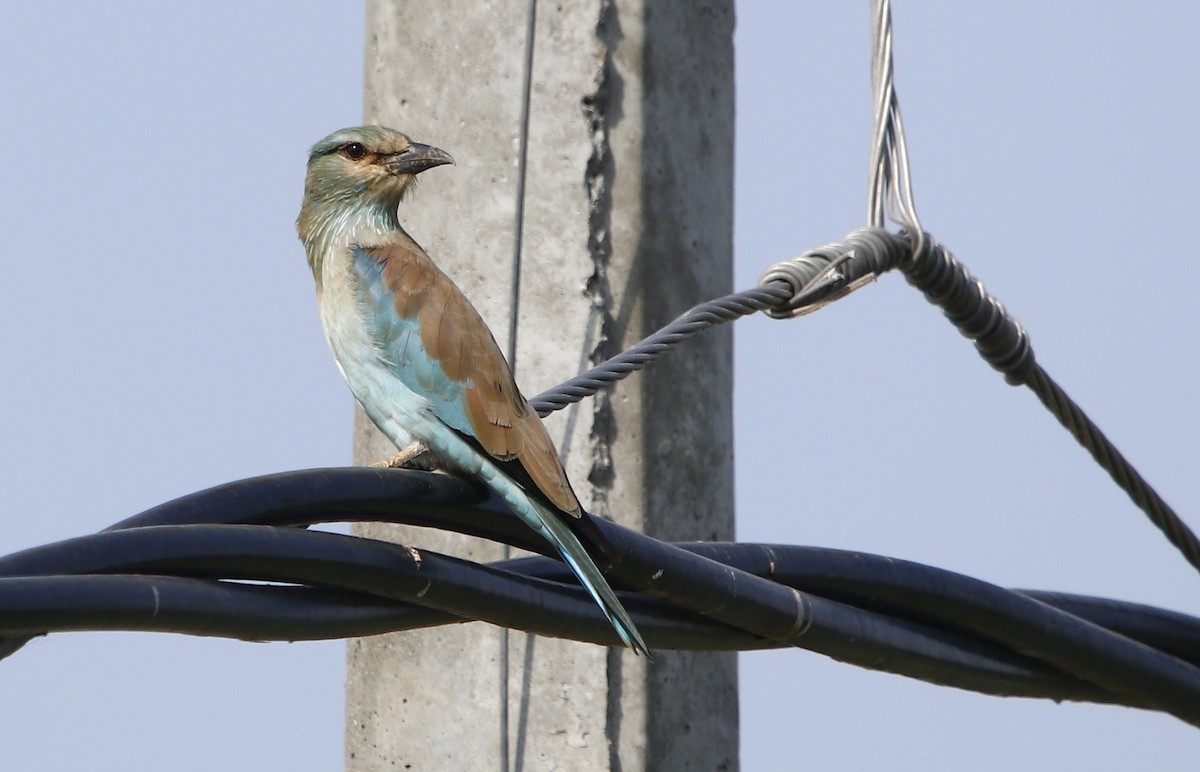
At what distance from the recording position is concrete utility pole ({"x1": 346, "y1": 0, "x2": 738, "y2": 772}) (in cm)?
416

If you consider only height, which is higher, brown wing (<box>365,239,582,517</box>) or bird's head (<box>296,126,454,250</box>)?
bird's head (<box>296,126,454,250</box>)

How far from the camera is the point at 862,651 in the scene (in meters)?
3.43

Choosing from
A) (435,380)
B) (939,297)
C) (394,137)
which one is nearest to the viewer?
(435,380)

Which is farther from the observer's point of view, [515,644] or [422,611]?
[515,644]

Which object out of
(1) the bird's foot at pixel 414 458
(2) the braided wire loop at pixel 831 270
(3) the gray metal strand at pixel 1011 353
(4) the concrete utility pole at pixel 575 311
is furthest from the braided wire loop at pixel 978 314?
(1) the bird's foot at pixel 414 458

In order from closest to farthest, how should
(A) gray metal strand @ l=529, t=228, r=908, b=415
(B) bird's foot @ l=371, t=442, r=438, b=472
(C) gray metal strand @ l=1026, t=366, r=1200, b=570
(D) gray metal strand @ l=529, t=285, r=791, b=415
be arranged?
(D) gray metal strand @ l=529, t=285, r=791, b=415, (A) gray metal strand @ l=529, t=228, r=908, b=415, (B) bird's foot @ l=371, t=442, r=438, b=472, (C) gray metal strand @ l=1026, t=366, r=1200, b=570

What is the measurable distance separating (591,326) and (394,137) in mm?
691

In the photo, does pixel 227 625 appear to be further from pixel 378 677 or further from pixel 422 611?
pixel 378 677

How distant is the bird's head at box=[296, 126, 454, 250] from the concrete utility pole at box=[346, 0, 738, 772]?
0.09 meters

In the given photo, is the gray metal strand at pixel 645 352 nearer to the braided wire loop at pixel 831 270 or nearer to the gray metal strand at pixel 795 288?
the gray metal strand at pixel 795 288

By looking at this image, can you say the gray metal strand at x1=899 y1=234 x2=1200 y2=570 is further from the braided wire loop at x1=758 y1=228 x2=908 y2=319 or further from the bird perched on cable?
the bird perched on cable

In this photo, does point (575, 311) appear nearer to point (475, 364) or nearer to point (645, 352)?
point (475, 364)

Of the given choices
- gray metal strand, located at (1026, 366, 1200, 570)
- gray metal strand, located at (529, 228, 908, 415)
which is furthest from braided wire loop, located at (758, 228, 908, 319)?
gray metal strand, located at (1026, 366, 1200, 570)

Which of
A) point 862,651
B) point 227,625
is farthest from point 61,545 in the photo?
point 862,651
